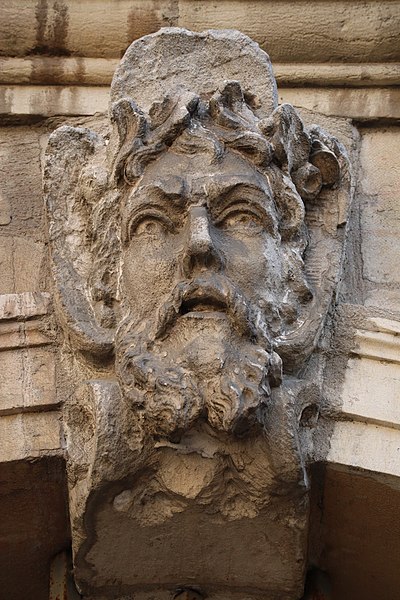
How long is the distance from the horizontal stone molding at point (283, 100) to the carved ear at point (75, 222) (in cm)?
35

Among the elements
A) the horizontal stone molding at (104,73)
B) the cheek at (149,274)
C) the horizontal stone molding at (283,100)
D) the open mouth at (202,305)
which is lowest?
the open mouth at (202,305)

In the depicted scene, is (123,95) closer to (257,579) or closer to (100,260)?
(100,260)

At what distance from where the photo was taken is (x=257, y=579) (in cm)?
208

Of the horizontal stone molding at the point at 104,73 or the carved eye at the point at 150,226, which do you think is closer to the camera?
the carved eye at the point at 150,226

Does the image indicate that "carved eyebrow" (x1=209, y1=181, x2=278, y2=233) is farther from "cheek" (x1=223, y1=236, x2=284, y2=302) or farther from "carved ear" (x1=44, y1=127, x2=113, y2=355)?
"carved ear" (x1=44, y1=127, x2=113, y2=355)

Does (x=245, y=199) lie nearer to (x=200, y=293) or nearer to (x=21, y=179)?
(x=200, y=293)

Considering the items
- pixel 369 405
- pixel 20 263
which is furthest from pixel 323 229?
pixel 20 263

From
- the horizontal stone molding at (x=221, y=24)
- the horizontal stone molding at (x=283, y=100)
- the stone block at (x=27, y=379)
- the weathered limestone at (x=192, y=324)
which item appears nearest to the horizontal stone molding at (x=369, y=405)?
the weathered limestone at (x=192, y=324)

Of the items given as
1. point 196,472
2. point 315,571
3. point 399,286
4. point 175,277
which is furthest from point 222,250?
point 315,571

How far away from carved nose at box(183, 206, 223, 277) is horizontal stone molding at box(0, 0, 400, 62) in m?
0.87

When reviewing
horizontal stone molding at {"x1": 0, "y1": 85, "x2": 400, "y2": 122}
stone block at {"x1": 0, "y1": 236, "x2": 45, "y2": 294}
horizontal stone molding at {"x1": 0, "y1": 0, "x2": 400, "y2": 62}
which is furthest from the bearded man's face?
horizontal stone molding at {"x1": 0, "y1": 0, "x2": 400, "y2": 62}

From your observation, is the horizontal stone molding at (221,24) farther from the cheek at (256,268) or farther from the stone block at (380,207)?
the cheek at (256,268)

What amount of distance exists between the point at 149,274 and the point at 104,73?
2.68 feet

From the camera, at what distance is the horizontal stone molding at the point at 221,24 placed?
256 cm
